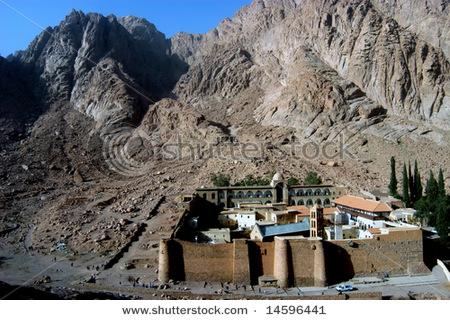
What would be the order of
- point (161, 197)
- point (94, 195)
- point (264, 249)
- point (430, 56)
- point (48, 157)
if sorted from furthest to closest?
1. point (430, 56)
2. point (48, 157)
3. point (94, 195)
4. point (161, 197)
5. point (264, 249)

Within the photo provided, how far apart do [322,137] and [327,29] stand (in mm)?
32313

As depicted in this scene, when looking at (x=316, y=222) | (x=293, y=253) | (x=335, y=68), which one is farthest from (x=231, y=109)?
(x=293, y=253)

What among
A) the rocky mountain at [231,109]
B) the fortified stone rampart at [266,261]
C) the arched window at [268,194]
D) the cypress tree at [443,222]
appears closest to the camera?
the fortified stone rampart at [266,261]

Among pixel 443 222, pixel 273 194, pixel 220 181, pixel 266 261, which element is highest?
pixel 220 181

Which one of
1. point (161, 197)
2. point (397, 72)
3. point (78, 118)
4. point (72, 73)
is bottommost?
point (161, 197)

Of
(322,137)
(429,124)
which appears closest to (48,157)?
(322,137)

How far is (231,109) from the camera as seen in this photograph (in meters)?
95.8

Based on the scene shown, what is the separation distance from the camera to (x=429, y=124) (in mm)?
72438

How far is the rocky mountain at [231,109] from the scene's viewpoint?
59.3 metres

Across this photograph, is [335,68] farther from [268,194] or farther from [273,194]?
[268,194]

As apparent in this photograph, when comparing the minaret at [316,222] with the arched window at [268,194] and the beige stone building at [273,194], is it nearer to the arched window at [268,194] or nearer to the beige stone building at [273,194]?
the beige stone building at [273,194]

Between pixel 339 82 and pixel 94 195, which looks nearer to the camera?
pixel 94 195

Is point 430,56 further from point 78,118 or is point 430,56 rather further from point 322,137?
point 78,118

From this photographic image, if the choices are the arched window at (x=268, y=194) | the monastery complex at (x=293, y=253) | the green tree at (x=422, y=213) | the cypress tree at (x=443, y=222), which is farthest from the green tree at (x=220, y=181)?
the cypress tree at (x=443, y=222)
